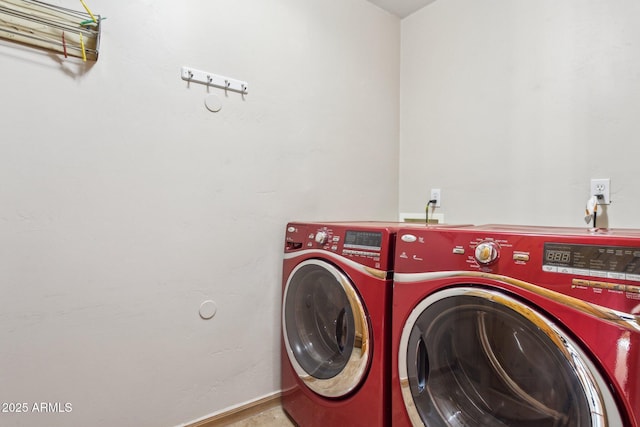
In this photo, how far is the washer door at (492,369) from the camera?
0.71 metres

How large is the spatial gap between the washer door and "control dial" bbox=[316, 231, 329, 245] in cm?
49

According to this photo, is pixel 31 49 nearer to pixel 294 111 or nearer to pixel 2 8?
pixel 2 8

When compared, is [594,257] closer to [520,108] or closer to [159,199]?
[520,108]

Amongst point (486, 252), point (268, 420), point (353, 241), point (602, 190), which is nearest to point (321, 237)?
point (353, 241)

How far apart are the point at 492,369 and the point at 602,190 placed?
0.99 metres

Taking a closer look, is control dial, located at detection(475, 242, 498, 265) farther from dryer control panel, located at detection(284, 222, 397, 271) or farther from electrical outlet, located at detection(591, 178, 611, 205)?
electrical outlet, located at detection(591, 178, 611, 205)

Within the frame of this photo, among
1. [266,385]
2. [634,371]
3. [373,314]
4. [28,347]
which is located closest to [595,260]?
[634,371]

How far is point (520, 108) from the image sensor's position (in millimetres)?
1620

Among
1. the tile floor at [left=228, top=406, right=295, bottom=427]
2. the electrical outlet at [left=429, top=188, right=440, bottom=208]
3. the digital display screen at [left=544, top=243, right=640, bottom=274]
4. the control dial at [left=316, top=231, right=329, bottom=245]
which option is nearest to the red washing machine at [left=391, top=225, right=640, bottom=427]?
the digital display screen at [left=544, top=243, right=640, bottom=274]

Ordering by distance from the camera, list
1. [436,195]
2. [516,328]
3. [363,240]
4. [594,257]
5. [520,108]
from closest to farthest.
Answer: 1. [594,257]
2. [516,328]
3. [363,240]
4. [520,108]
5. [436,195]

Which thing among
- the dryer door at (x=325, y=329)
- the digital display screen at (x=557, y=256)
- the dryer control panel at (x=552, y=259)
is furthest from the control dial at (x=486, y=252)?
the dryer door at (x=325, y=329)

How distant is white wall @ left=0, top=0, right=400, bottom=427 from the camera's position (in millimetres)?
1135

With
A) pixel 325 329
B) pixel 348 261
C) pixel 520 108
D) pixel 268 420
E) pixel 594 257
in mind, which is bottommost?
pixel 268 420

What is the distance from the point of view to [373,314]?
1.12 m
